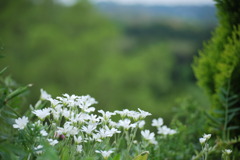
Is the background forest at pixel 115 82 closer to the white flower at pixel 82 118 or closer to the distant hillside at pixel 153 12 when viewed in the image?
the white flower at pixel 82 118

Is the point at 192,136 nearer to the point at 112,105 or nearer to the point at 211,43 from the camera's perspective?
the point at 211,43

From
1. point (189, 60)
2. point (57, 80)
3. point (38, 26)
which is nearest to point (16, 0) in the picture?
point (38, 26)

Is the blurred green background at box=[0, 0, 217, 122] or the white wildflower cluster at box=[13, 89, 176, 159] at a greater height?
the blurred green background at box=[0, 0, 217, 122]

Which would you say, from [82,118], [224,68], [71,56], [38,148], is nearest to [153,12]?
[71,56]

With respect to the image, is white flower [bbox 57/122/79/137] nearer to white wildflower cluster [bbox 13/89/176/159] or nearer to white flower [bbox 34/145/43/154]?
white wildflower cluster [bbox 13/89/176/159]

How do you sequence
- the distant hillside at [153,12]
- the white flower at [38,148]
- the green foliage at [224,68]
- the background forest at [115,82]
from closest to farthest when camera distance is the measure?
the white flower at [38,148], the background forest at [115,82], the green foliage at [224,68], the distant hillside at [153,12]


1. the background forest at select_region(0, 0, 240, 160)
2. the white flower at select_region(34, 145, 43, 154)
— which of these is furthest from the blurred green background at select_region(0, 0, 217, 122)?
the white flower at select_region(34, 145, 43, 154)

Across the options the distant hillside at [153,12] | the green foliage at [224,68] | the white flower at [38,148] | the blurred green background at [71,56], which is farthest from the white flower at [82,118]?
the distant hillside at [153,12]

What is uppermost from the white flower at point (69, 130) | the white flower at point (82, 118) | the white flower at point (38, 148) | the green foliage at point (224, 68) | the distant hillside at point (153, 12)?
the distant hillside at point (153, 12)
